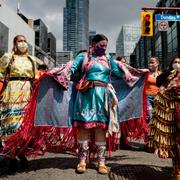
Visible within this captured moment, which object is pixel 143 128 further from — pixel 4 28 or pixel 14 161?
pixel 4 28

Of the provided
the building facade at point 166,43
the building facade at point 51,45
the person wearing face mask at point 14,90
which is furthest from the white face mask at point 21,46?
the building facade at point 51,45

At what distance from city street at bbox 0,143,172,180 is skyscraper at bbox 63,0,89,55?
606 ft

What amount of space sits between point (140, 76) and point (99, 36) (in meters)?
0.77

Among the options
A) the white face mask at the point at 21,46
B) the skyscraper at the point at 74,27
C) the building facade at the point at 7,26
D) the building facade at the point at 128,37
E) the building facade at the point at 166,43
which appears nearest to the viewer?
the white face mask at the point at 21,46

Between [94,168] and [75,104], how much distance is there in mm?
825

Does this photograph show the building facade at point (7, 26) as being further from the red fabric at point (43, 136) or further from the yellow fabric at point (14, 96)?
the red fabric at point (43, 136)

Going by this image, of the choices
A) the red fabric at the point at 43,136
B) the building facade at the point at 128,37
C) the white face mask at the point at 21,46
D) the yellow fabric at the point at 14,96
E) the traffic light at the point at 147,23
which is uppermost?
the building facade at the point at 128,37

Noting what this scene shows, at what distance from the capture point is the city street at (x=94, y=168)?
357 cm


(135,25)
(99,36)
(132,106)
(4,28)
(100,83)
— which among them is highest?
(135,25)

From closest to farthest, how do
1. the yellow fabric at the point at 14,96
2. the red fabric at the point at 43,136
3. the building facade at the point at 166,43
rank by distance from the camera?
the red fabric at the point at 43,136 → the yellow fabric at the point at 14,96 → the building facade at the point at 166,43

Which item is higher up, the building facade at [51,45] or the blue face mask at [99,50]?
the building facade at [51,45]

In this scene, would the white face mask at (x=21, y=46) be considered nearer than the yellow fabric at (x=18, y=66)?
No

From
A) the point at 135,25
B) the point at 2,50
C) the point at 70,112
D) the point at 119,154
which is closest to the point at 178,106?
the point at 70,112

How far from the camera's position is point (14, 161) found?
384 centimetres
